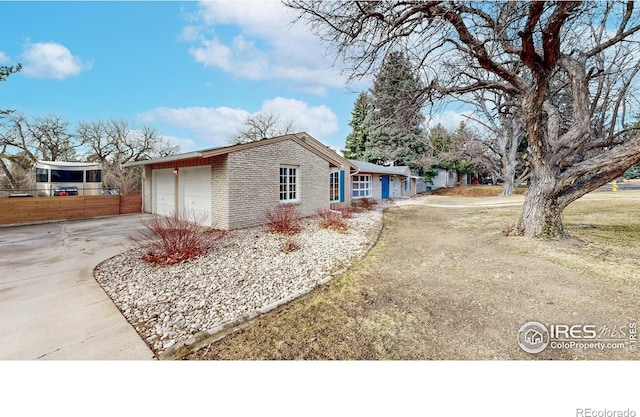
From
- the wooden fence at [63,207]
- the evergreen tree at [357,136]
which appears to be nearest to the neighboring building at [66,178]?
the wooden fence at [63,207]

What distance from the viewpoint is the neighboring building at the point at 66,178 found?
1169 cm

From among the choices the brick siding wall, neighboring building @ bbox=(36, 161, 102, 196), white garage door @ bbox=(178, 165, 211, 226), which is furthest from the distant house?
neighboring building @ bbox=(36, 161, 102, 196)

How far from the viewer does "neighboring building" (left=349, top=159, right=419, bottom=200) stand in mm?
17656

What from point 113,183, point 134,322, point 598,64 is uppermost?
point 598,64

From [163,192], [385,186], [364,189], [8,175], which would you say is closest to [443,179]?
[385,186]

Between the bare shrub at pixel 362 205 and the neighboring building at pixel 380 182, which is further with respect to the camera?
the neighboring building at pixel 380 182

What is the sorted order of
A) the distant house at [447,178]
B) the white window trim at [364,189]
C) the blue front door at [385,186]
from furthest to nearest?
the distant house at [447,178] < the blue front door at [385,186] < the white window trim at [364,189]

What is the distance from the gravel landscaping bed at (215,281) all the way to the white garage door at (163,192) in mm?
5355

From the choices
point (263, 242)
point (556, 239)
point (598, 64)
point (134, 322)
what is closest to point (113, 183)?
point (263, 242)

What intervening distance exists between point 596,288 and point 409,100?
5228mm

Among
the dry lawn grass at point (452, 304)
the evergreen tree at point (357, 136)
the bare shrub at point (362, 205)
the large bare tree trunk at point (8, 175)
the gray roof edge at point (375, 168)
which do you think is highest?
the evergreen tree at point (357, 136)

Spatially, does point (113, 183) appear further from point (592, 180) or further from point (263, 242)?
point (592, 180)

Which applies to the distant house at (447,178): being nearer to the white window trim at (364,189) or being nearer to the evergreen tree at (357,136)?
the evergreen tree at (357,136)
